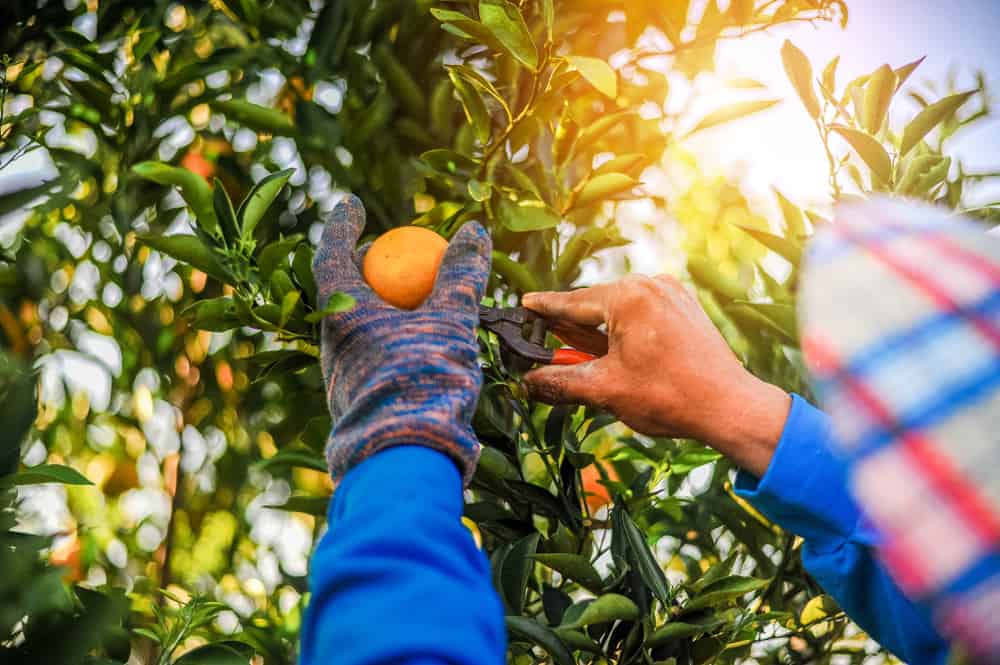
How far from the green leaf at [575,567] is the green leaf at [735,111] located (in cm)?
57

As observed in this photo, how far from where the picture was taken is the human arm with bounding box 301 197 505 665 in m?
0.51

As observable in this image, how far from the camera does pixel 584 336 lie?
0.92 m

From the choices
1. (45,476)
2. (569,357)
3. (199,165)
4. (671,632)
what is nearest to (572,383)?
(569,357)

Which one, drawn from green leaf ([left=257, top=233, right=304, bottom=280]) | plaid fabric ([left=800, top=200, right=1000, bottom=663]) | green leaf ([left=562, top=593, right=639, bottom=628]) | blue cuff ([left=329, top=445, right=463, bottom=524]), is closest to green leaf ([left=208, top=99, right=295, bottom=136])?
green leaf ([left=257, top=233, right=304, bottom=280])

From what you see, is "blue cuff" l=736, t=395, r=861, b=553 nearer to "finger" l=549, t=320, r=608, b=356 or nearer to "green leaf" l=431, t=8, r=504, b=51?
"finger" l=549, t=320, r=608, b=356

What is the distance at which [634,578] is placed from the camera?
903 millimetres

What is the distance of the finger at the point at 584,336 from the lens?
0.92 metres

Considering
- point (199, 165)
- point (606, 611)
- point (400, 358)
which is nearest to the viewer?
point (400, 358)

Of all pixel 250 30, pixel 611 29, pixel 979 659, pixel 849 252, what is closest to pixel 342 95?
pixel 250 30

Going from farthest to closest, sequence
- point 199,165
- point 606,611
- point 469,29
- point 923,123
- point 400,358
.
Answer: point 199,165 → point 923,123 → point 469,29 → point 606,611 → point 400,358

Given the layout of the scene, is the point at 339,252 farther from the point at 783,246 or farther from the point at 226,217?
the point at 783,246

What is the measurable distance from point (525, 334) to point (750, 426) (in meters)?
0.24

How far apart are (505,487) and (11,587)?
0.48 meters

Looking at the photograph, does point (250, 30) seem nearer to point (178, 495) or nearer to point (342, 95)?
point (342, 95)
